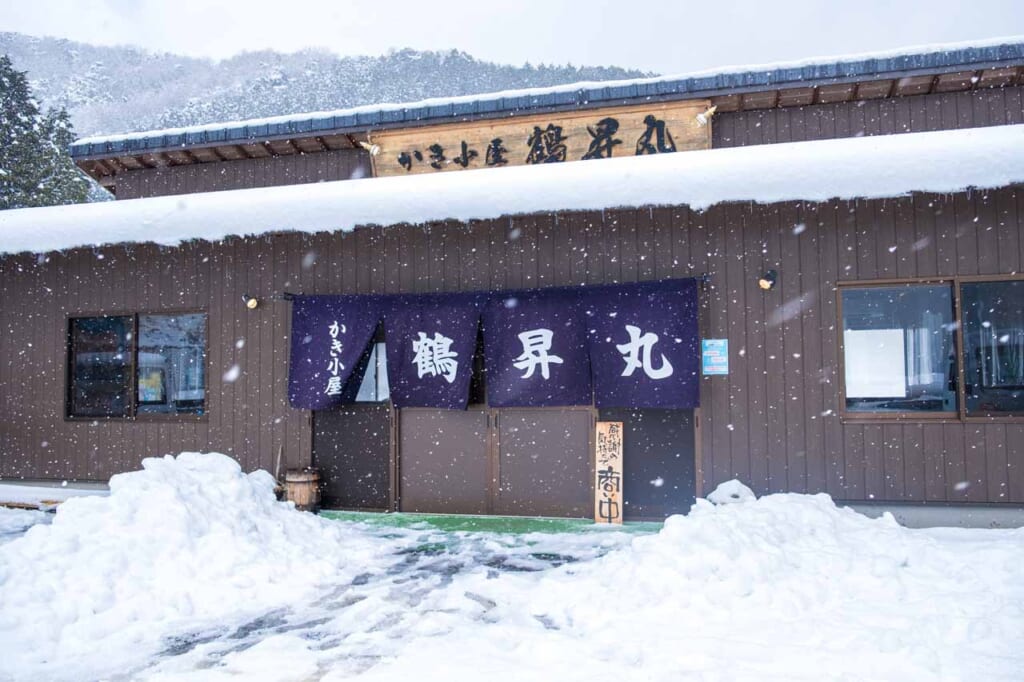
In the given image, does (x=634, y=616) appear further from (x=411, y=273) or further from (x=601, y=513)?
(x=411, y=273)

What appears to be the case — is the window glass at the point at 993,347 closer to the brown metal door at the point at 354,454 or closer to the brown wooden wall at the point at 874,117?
the brown wooden wall at the point at 874,117

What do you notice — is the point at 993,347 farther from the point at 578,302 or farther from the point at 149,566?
the point at 149,566

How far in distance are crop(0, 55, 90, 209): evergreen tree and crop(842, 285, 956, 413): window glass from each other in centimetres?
2574

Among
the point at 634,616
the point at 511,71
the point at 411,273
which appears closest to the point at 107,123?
the point at 511,71

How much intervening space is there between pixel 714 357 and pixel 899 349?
167cm

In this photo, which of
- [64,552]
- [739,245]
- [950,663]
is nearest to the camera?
[950,663]

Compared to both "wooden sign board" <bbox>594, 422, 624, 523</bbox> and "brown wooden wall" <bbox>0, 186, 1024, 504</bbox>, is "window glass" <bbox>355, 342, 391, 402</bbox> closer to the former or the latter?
"brown wooden wall" <bbox>0, 186, 1024, 504</bbox>

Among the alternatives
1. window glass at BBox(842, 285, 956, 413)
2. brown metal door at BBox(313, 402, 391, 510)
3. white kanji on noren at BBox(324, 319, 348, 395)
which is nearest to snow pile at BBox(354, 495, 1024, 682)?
window glass at BBox(842, 285, 956, 413)

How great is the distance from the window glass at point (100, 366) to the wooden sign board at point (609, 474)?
5.48 m

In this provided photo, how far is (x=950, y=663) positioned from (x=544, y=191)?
4563 millimetres

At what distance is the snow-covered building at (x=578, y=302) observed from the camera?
6.11 metres

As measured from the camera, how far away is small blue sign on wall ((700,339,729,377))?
21.3 ft

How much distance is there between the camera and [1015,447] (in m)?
5.97

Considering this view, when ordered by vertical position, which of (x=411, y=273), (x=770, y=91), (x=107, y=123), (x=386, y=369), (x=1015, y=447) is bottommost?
(x=1015, y=447)
